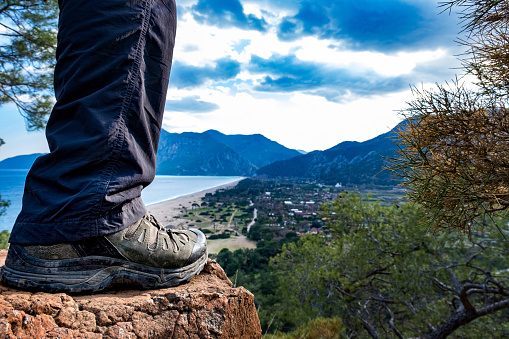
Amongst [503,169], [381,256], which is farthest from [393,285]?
[503,169]

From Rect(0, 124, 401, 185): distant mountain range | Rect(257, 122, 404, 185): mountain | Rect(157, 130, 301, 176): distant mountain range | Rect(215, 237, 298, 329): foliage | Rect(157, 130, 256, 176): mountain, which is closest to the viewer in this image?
Rect(215, 237, 298, 329): foliage

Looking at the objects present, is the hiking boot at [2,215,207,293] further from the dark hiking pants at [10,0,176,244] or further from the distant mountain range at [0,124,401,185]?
the distant mountain range at [0,124,401,185]

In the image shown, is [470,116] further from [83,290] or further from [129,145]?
[83,290]

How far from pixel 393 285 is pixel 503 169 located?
5673mm

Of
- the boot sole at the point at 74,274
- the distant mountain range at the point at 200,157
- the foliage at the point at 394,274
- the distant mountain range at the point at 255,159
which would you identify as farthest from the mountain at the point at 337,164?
the boot sole at the point at 74,274

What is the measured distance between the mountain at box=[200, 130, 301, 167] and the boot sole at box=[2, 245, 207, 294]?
5374 inches

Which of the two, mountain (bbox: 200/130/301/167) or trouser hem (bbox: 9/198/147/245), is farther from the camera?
mountain (bbox: 200/130/301/167)

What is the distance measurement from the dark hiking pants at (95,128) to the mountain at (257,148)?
137m

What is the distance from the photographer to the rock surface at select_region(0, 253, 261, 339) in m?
0.84

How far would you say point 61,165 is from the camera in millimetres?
1030

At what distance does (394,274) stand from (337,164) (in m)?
71.1

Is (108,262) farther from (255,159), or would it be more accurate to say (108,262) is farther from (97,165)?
(255,159)

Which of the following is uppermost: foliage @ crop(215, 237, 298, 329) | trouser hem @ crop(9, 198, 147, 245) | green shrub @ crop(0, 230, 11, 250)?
trouser hem @ crop(9, 198, 147, 245)

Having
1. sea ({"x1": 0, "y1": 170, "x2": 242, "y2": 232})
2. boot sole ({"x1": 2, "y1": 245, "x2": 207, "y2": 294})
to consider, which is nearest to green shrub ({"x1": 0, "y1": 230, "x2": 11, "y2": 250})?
sea ({"x1": 0, "y1": 170, "x2": 242, "y2": 232})
